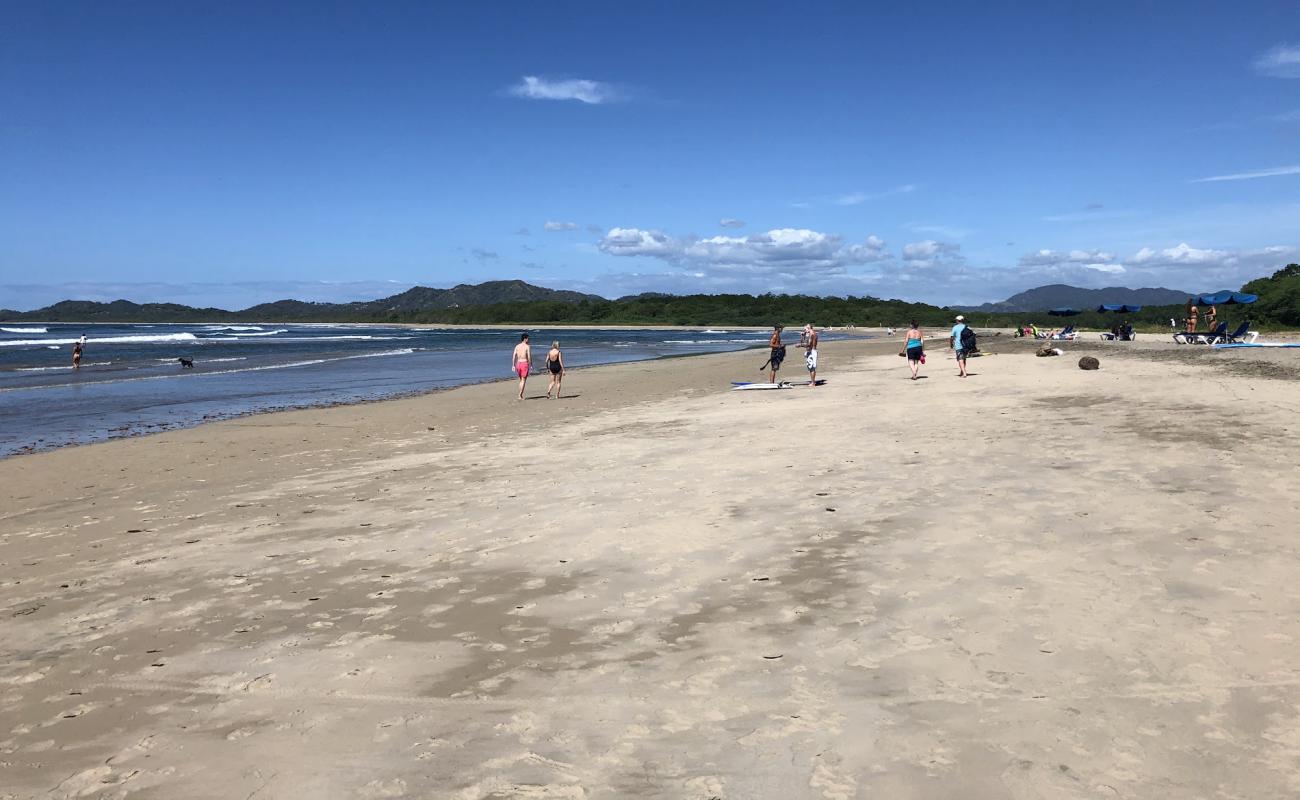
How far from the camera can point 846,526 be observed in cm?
695

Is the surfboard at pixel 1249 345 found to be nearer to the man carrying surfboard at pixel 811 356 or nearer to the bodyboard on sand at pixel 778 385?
the bodyboard on sand at pixel 778 385

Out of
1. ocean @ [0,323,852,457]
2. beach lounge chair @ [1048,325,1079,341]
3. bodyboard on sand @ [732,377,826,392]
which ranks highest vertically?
beach lounge chair @ [1048,325,1079,341]

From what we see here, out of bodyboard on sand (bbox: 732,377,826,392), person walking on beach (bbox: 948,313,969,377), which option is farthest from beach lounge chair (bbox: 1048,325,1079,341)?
bodyboard on sand (bbox: 732,377,826,392)

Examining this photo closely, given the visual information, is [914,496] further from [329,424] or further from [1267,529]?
[329,424]

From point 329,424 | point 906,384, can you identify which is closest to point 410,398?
point 329,424

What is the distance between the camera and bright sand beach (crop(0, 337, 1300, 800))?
3404 millimetres

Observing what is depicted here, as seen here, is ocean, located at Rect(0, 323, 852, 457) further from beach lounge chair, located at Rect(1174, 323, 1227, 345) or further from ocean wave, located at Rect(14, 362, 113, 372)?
beach lounge chair, located at Rect(1174, 323, 1227, 345)

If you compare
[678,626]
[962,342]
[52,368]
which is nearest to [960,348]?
[962,342]

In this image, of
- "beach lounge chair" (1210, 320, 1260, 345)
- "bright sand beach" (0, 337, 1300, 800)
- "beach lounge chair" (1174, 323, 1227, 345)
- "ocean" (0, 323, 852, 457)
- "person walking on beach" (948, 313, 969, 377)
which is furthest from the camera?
"beach lounge chair" (1174, 323, 1227, 345)

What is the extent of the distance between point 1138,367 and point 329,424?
21.1m

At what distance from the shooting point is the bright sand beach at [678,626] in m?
3.40

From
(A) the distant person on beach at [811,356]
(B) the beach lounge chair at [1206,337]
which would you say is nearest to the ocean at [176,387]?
(A) the distant person on beach at [811,356]

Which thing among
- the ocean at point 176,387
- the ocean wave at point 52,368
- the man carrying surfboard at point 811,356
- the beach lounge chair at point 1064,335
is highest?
the beach lounge chair at point 1064,335

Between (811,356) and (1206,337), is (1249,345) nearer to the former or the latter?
(1206,337)
